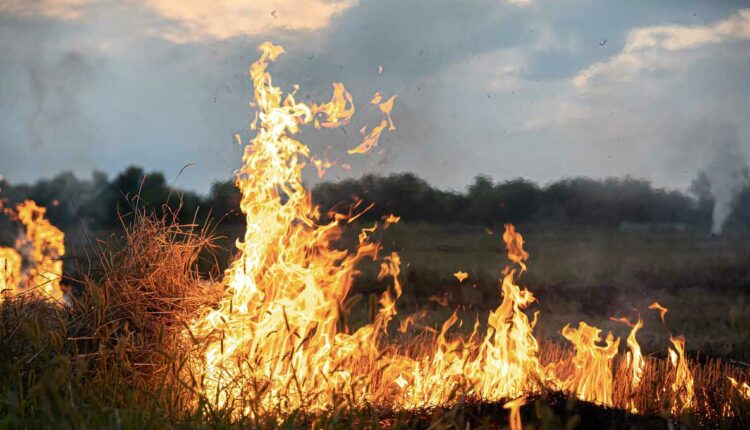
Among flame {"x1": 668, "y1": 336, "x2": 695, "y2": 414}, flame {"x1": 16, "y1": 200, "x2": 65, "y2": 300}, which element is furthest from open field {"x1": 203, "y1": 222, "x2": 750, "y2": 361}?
flame {"x1": 668, "y1": 336, "x2": 695, "y2": 414}

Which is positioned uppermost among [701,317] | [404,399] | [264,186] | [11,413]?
[264,186]

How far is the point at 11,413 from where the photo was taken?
16.4 ft

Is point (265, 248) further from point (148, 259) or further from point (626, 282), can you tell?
point (626, 282)

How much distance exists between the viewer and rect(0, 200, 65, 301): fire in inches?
301

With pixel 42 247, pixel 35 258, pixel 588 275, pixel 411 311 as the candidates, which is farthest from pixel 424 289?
pixel 35 258

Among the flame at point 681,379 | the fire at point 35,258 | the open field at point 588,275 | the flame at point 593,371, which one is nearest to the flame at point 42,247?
the fire at point 35,258

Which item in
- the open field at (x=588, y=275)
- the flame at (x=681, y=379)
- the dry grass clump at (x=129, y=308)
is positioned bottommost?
the open field at (x=588, y=275)

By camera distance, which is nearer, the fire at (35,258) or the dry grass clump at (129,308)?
the dry grass clump at (129,308)

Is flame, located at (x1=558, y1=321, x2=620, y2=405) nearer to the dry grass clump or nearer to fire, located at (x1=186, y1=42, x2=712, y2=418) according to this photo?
fire, located at (x1=186, y1=42, x2=712, y2=418)

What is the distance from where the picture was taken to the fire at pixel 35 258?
25.1 ft

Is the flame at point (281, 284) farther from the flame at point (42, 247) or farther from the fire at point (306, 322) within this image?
the flame at point (42, 247)

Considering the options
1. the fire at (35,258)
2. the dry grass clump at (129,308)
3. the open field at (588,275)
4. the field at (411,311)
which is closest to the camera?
the field at (411,311)

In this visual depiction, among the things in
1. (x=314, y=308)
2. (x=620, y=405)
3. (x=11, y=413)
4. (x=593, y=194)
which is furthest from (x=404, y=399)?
(x=593, y=194)

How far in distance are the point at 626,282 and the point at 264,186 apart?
67.6ft
